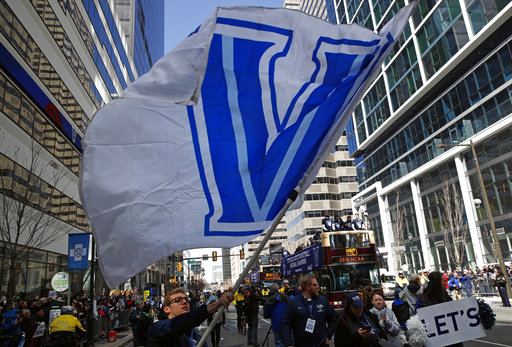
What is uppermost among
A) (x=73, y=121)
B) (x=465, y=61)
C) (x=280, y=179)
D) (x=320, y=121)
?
(x=465, y=61)

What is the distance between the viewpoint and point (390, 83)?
47312 millimetres

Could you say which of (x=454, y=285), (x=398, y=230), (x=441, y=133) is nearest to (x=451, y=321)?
(x=454, y=285)

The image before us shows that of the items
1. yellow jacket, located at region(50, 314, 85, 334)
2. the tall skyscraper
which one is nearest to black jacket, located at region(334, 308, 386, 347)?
yellow jacket, located at region(50, 314, 85, 334)

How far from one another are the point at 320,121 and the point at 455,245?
3466 cm

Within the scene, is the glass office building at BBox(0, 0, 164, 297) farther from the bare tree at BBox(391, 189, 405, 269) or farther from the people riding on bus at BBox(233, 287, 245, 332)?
the bare tree at BBox(391, 189, 405, 269)

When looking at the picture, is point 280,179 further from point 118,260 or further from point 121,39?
point 121,39

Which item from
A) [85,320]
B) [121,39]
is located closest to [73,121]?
[85,320]

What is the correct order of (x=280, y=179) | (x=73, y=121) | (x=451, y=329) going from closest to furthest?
(x=280, y=179) < (x=451, y=329) < (x=73, y=121)

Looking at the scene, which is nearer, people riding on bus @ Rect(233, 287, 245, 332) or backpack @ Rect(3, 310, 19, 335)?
backpack @ Rect(3, 310, 19, 335)

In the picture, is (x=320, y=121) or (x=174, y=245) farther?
(x=320, y=121)

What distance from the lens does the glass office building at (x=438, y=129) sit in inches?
1180

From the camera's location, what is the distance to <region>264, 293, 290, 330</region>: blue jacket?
30.6 ft

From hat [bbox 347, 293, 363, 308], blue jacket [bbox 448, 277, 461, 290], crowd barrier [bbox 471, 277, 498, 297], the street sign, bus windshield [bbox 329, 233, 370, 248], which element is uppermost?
bus windshield [bbox 329, 233, 370, 248]

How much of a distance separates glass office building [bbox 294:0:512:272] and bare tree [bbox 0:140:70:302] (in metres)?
22.4
